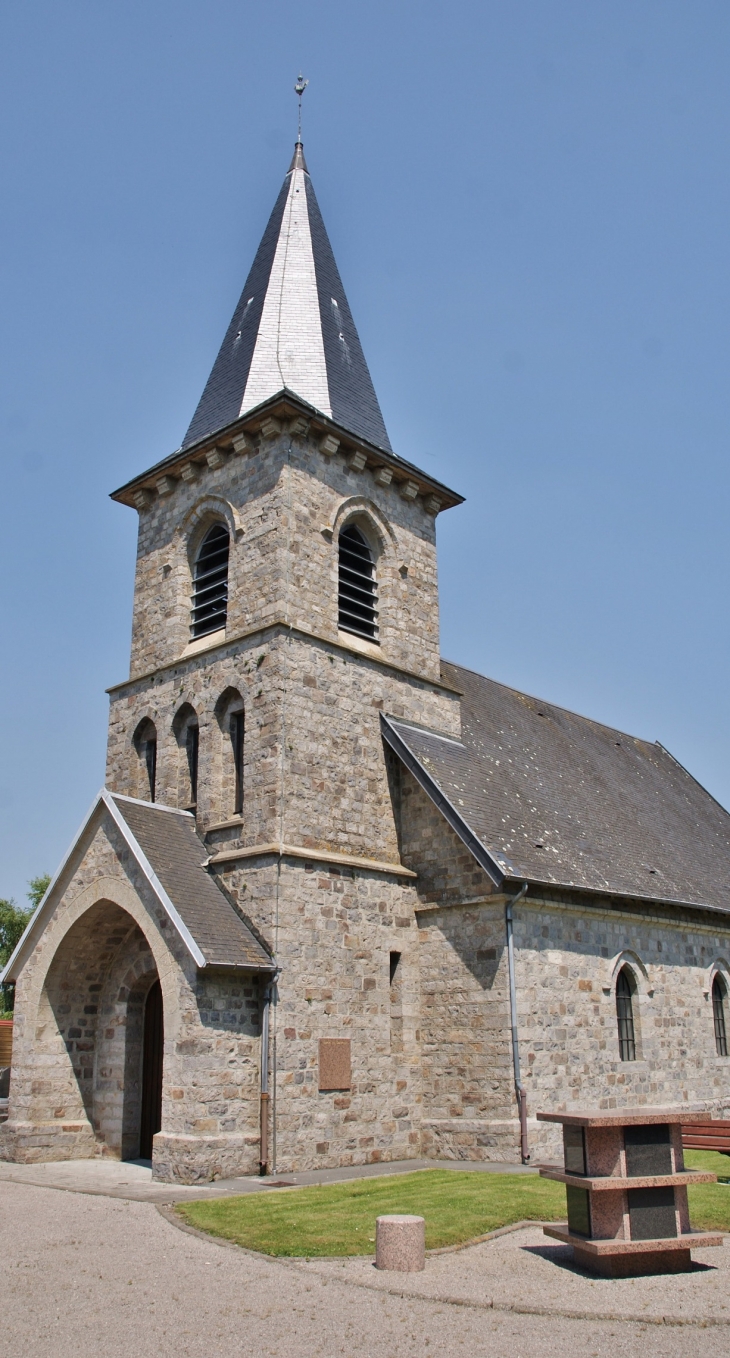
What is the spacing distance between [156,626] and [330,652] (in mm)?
3851

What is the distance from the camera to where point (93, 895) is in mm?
15227

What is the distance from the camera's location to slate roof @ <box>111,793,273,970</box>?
1383 cm

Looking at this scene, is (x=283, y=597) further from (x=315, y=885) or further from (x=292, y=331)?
(x=292, y=331)

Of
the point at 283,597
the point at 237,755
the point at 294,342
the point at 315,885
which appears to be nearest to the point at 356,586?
the point at 283,597

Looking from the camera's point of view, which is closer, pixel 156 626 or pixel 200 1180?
pixel 200 1180

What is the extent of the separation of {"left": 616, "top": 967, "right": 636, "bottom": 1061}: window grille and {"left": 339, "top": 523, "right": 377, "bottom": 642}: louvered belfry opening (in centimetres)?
741

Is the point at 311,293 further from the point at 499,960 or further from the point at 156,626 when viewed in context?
the point at 499,960

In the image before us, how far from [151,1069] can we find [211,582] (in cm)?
843

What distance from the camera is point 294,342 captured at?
65.9 feet

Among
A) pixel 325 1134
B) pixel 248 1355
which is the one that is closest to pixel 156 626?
pixel 325 1134

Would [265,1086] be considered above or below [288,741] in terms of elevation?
below

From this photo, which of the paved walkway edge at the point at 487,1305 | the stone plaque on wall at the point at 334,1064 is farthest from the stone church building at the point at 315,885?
the paved walkway edge at the point at 487,1305

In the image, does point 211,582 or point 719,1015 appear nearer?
point 211,582

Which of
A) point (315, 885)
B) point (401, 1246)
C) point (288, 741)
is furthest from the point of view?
point (288, 741)
